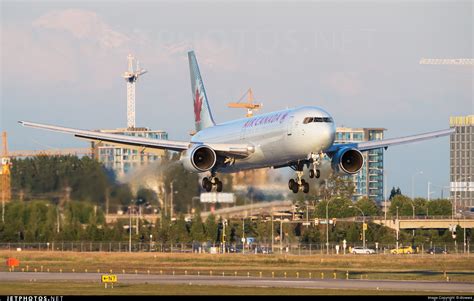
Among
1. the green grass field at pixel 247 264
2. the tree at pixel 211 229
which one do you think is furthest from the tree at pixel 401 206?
the tree at pixel 211 229

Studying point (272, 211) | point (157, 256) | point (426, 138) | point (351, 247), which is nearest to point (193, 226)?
point (157, 256)

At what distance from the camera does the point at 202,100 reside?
9788 cm

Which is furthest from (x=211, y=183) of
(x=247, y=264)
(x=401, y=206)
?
(x=401, y=206)

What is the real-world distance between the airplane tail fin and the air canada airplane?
344 cm

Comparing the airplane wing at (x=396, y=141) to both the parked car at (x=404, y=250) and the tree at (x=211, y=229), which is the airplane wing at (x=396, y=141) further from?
the parked car at (x=404, y=250)

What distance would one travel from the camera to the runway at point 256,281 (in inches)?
3408

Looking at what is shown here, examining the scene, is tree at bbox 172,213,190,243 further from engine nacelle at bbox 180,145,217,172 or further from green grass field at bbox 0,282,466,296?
engine nacelle at bbox 180,145,217,172

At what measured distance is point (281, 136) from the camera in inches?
2972

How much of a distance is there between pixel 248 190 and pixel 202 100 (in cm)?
951

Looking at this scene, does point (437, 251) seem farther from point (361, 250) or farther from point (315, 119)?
point (315, 119)

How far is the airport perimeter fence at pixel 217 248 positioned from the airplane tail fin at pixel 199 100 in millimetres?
26816

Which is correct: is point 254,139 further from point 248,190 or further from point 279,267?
point 279,267

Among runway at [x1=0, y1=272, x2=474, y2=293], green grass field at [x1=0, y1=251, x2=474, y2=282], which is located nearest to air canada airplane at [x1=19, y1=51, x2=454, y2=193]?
runway at [x1=0, y1=272, x2=474, y2=293]

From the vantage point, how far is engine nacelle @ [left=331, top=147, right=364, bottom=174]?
7956cm
